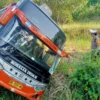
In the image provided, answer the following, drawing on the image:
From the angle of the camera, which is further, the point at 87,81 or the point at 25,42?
the point at 87,81

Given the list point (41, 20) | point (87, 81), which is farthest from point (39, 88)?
point (41, 20)

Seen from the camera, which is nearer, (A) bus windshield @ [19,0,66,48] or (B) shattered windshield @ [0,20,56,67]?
(B) shattered windshield @ [0,20,56,67]

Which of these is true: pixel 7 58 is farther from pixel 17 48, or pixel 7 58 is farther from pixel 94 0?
pixel 94 0

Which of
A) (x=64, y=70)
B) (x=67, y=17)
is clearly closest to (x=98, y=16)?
(x=67, y=17)

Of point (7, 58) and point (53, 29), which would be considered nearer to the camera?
point (7, 58)

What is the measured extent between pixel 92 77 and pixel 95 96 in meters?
0.41

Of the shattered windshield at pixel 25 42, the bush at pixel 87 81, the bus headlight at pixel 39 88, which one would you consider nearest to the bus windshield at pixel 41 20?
the shattered windshield at pixel 25 42

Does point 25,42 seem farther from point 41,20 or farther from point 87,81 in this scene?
point 87,81

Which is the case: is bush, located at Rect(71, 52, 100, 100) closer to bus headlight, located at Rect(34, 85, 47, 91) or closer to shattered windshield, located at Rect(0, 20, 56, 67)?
bus headlight, located at Rect(34, 85, 47, 91)


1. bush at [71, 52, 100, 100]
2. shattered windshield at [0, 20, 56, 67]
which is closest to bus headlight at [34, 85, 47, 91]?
shattered windshield at [0, 20, 56, 67]

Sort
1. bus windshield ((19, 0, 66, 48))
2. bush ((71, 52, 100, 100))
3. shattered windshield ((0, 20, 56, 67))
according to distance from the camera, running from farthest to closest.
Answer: bush ((71, 52, 100, 100)) → bus windshield ((19, 0, 66, 48)) → shattered windshield ((0, 20, 56, 67))

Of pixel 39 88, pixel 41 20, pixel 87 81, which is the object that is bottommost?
pixel 87 81

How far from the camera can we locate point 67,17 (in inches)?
880

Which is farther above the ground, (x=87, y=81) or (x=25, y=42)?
(x=25, y=42)
